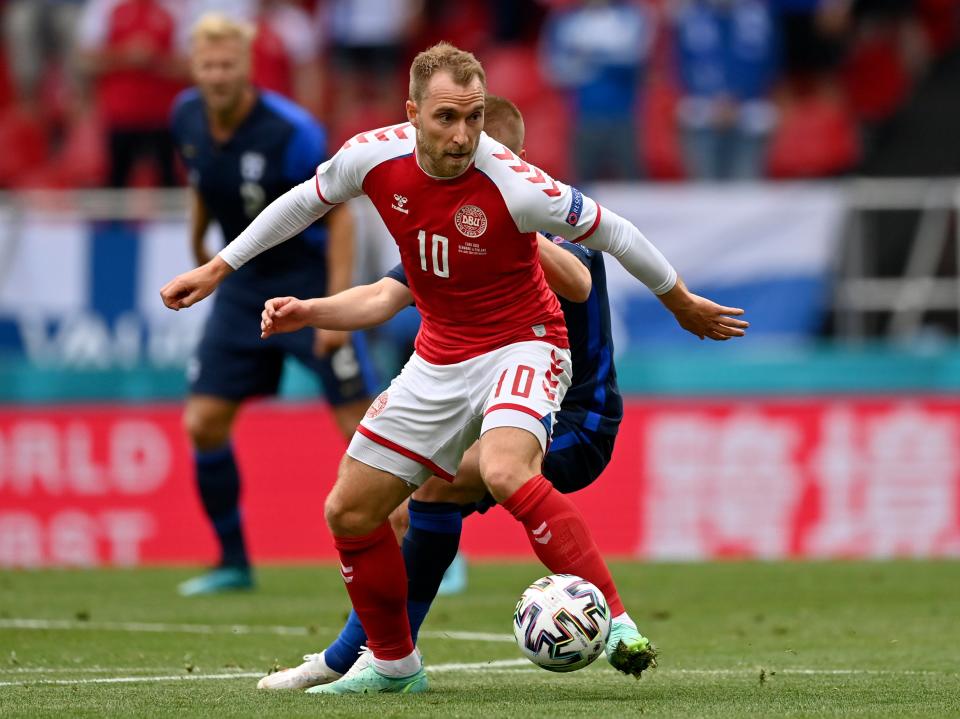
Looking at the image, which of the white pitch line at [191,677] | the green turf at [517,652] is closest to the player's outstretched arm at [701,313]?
the green turf at [517,652]

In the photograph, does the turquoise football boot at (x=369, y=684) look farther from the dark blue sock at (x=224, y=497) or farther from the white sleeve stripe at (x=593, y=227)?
the dark blue sock at (x=224, y=497)

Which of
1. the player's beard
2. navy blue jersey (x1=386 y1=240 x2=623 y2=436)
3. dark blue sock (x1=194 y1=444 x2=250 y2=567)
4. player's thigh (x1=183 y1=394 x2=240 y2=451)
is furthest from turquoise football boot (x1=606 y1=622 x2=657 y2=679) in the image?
dark blue sock (x1=194 y1=444 x2=250 y2=567)

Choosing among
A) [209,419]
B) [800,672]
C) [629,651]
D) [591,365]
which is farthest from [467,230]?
[209,419]

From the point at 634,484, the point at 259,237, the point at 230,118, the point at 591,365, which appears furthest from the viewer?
the point at 634,484

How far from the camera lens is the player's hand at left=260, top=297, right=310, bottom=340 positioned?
6.03 meters

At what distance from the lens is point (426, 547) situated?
6539 mm

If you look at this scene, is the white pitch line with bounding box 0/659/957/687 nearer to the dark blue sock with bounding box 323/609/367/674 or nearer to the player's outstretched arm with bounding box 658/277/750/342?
the dark blue sock with bounding box 323/609/367/674

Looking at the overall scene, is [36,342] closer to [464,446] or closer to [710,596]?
[710,596]

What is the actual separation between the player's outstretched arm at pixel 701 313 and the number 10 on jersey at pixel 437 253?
743mm

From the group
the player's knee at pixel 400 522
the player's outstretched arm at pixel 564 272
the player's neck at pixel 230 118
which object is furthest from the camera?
the player's neck at pixel 230 118

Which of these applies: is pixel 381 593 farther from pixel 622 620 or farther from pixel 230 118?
pixel 230 118

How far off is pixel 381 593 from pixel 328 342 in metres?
3.32

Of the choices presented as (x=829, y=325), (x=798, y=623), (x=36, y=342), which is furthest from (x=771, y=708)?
(x=36, y=342)

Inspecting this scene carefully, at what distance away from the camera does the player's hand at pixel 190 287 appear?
614 centimetres
